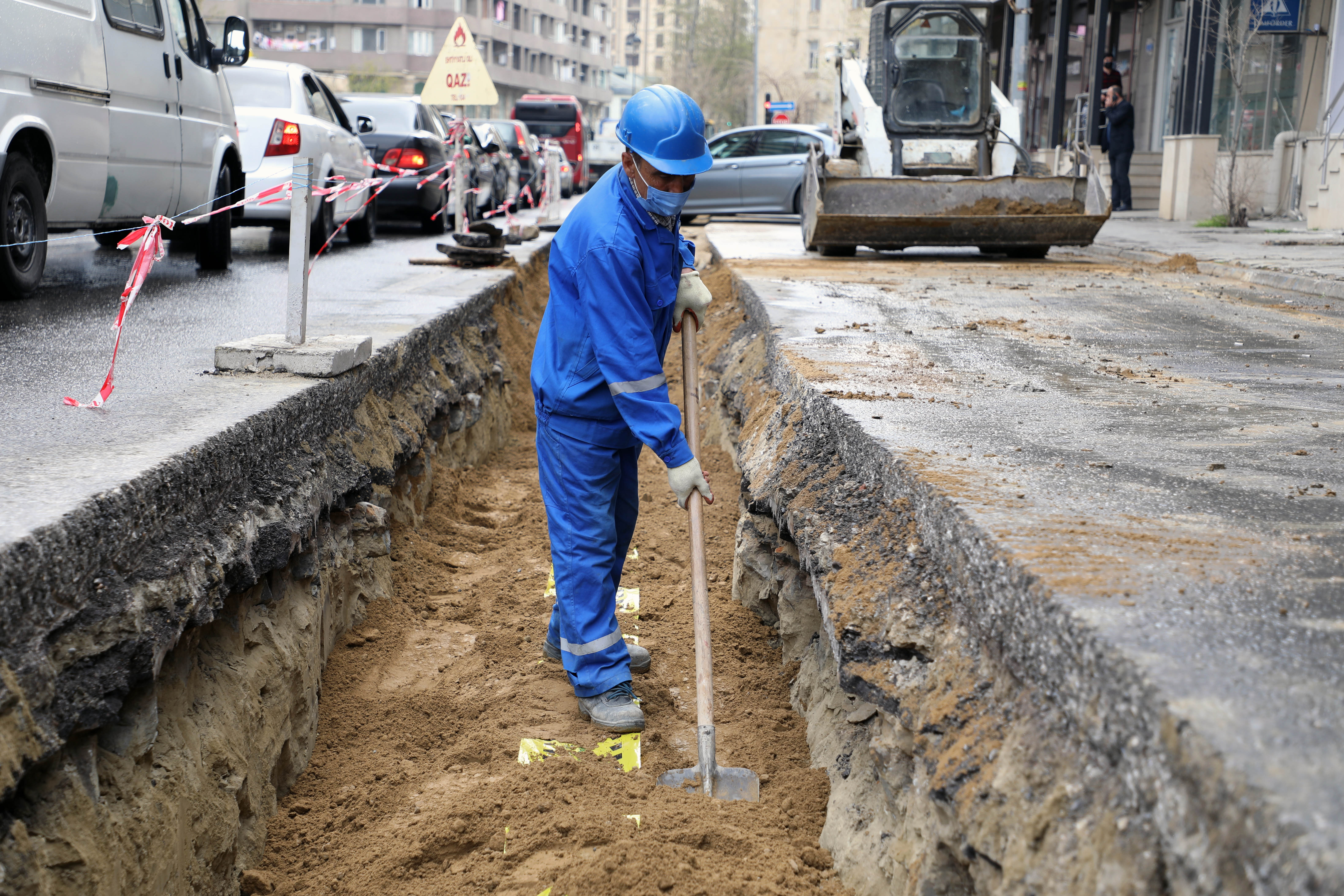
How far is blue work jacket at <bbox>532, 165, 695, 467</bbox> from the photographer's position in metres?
3.44

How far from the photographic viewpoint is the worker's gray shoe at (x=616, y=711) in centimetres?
382

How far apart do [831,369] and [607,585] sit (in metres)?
1.63

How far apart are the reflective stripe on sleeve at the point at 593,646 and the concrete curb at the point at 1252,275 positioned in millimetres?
6694

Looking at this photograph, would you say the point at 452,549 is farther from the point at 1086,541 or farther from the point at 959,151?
the point at 959,151

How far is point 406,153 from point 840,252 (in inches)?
220

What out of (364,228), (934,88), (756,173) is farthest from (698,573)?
(756,173)

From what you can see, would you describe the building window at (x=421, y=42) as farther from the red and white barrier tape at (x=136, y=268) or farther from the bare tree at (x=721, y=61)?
the red and white barrier tape at (x=136, y=268)

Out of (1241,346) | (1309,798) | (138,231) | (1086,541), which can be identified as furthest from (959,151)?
(1309,798)

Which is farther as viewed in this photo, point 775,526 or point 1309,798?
point 775,526

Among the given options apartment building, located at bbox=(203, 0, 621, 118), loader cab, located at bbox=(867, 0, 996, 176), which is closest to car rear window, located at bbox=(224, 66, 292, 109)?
loader cab, located at bbox=(867, 0, 996, 176)

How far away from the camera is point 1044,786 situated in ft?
6.60

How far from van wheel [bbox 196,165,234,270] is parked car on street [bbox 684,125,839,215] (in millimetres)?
10276

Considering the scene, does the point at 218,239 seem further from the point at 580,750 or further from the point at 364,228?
the point at 580,750

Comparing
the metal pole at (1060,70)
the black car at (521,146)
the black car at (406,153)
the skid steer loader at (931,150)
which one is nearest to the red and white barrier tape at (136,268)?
the skid steer loader at (931,150)
